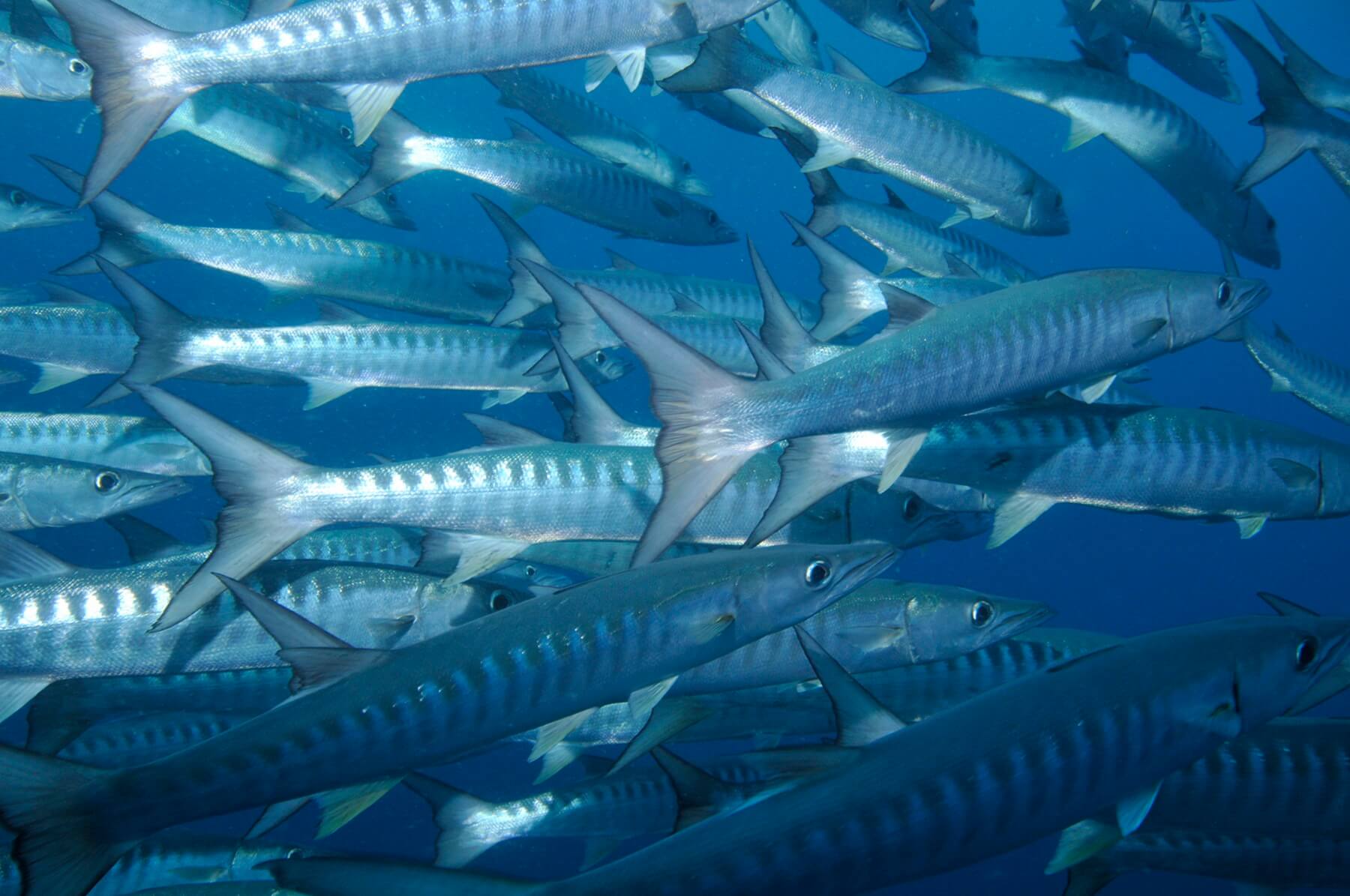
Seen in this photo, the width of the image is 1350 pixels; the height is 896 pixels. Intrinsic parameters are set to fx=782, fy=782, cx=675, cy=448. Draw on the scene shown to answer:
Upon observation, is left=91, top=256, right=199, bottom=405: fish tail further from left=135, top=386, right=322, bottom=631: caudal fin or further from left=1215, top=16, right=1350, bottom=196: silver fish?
left=1215, top=16, right=1350, bottom=196: silver fish

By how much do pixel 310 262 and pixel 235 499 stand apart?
3.53 meters

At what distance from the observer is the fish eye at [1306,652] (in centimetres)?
270

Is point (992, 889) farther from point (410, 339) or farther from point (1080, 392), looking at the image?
point (410, 339)

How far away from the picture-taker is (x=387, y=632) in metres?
3.46

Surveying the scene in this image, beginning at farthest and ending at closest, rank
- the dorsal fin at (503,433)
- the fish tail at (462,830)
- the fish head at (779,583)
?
the fish tail at (462,830)
the dorsal fin at (503,433)
the fish head at (779,583)

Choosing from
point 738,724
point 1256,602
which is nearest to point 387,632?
point 738,724

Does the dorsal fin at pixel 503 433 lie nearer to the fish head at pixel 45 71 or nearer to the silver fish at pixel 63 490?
the silver fish at pixel 63 490

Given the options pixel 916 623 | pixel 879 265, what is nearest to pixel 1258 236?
pixel 916 623

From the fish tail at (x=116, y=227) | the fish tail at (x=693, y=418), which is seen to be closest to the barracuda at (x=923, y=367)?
the fish tail at (x=693, y=418)

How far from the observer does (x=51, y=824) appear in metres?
2.15

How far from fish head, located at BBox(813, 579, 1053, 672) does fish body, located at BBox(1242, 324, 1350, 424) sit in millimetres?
3120

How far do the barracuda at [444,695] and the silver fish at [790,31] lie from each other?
17.9 ft

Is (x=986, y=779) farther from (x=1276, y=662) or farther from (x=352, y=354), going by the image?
(x=352, y=354)

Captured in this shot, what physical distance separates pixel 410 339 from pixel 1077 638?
15.6ft
